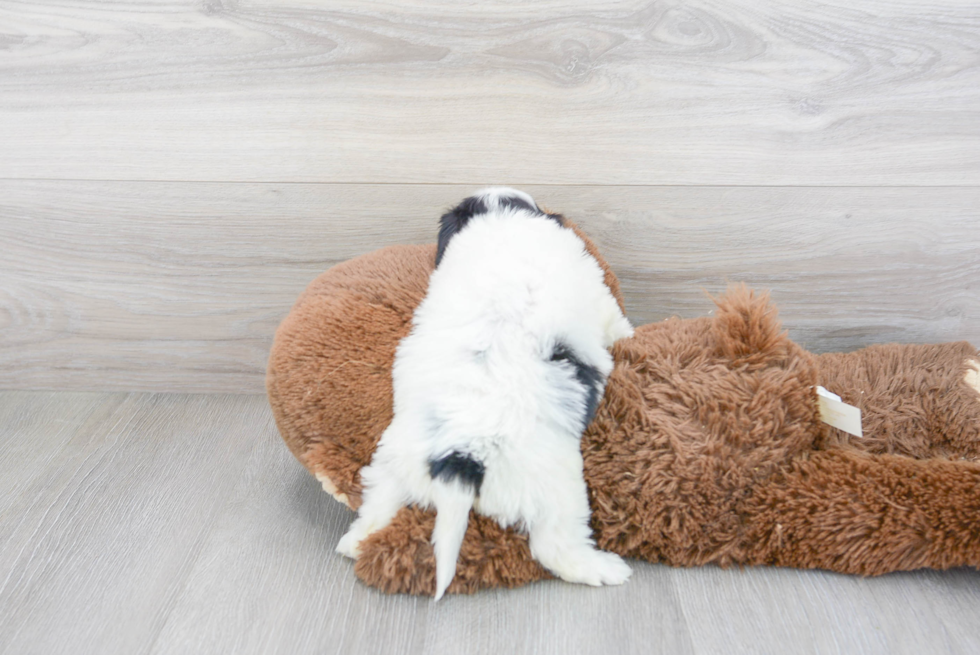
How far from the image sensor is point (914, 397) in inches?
33.7

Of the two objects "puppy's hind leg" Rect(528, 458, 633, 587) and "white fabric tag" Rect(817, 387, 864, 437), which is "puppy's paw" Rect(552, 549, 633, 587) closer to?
"puppy's hind leg" Rect(528, 458, 633, 587)

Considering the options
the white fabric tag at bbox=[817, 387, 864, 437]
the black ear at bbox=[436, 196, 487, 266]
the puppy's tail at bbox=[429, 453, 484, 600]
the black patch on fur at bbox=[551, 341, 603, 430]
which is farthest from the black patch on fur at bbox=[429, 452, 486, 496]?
the white fabric tag at bbox=[817, 387, 864, 437]

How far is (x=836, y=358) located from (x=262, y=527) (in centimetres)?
80

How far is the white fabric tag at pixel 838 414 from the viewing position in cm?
72

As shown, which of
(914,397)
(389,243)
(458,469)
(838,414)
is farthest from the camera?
(389,243)

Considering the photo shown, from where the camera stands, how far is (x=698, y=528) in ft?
2.30

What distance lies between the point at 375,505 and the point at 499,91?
0.56 meters

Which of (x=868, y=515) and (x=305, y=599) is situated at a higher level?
(x=868, y=515)

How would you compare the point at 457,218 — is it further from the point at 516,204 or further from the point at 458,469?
the point at 458,469

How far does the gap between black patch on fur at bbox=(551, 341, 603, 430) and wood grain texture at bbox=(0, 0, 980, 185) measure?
0.34 meters

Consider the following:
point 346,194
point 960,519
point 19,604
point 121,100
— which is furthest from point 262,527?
point 960,519

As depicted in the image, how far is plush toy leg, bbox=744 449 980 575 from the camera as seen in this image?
67 cm

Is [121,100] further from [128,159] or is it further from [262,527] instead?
[262,527]

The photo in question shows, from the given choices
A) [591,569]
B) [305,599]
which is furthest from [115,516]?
[591,569]
